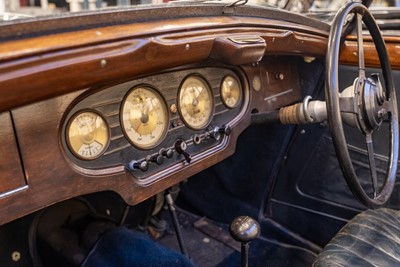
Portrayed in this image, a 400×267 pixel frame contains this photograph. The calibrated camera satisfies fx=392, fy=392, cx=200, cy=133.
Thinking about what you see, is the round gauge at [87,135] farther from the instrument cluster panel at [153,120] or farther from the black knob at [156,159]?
the black knob at [156,159]

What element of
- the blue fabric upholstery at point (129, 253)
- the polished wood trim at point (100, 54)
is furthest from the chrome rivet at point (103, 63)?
the blue fabric upholstery at point (129, 253)

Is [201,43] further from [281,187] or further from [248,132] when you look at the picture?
[281,187]

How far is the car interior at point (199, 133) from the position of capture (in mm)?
761

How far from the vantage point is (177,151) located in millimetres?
1120

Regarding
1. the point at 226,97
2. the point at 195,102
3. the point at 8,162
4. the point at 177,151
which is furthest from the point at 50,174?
Answer: the point at 226,97

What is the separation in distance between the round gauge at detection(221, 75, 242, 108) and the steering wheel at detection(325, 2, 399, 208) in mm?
339

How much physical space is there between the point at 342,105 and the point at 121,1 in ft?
2.79

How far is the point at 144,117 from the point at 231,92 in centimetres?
38

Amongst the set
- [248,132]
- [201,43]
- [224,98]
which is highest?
[201,43]

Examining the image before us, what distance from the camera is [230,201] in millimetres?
1955

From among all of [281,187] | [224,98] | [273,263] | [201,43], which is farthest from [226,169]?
[201,43]

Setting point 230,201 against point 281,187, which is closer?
point 281,187

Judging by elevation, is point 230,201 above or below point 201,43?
below

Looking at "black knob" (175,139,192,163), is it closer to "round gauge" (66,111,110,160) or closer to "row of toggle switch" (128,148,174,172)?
"row of toggle switch" (128,148,174,172)
